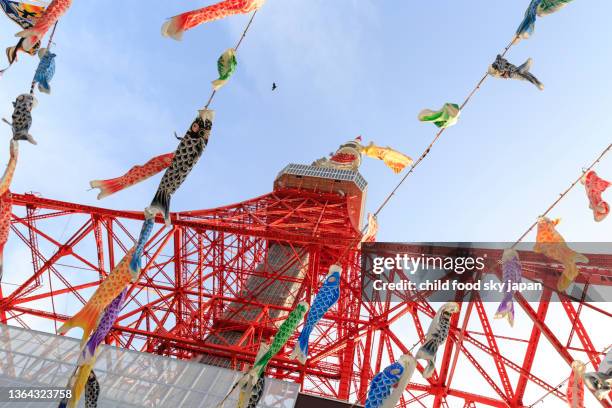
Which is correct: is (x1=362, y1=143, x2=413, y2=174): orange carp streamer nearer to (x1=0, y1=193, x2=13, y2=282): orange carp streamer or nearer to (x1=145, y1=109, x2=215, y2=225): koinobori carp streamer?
(x1=145, y1=109, x2=215, y2=225): koinobori carp streamer

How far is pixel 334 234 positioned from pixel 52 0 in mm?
16910

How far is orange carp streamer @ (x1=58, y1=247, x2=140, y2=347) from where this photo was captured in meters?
8.05

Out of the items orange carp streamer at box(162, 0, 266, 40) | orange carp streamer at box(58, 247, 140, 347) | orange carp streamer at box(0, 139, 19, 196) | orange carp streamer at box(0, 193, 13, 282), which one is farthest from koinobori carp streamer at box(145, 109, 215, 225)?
orange carp streamer at box(0, 193, 13, 282)

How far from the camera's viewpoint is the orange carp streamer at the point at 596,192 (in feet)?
29.5

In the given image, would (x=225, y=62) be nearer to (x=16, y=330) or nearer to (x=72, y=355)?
(x=72, y=355)

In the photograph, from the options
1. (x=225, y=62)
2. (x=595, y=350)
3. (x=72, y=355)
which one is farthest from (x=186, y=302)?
(x=595, y=350)

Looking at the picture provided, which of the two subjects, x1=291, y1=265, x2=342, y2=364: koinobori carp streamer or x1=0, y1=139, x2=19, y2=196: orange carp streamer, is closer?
x1=291, y1=265, x2=342, y2=364: koinobori carp streamer

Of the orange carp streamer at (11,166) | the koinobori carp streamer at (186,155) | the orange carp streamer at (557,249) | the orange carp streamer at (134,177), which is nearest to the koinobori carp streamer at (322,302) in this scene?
the koinobori carp streamer at (186,155)

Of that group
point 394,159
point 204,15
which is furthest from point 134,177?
point 394,159

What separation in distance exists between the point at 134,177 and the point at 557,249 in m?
7.68

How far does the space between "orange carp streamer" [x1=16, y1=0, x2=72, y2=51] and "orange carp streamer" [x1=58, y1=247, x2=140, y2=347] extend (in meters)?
4.82

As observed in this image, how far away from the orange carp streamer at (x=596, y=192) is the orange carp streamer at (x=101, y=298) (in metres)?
7.76

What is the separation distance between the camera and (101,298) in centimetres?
837

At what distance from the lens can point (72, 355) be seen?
12719 millimetres
